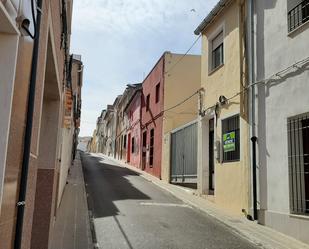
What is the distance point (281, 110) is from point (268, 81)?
3.27ft

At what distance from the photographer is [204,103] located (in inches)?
579

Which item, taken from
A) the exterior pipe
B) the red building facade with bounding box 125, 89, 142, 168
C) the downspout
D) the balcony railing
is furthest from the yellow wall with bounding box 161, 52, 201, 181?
the balcony railing

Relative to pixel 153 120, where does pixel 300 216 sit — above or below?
below

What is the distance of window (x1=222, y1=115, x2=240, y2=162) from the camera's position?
11.9m

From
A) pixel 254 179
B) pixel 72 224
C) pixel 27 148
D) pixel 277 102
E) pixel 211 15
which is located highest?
pixel 211 15

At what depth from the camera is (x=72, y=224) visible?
946 cm

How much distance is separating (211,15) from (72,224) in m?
8.41

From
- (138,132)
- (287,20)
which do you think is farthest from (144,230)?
(138,132)

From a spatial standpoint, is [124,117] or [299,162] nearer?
[299,162]

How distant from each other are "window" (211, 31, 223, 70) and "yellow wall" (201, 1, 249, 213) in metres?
0.28

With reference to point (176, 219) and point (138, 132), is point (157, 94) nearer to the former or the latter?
point (138, 132)

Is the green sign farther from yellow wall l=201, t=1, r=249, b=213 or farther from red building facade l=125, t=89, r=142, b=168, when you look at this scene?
red building facade l=125, t=89, r=142, b=168

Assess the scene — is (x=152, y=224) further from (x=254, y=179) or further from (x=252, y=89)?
(x=252, y=89)

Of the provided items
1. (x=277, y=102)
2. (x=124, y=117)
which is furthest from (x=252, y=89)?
(x=124, y=117)
